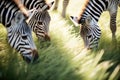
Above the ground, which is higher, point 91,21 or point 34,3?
point 34,3

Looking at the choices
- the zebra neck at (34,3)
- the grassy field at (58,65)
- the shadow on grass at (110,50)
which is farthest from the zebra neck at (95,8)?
the grassy field at (58,65)

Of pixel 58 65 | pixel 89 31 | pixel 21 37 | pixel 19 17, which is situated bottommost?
pixel 58 65

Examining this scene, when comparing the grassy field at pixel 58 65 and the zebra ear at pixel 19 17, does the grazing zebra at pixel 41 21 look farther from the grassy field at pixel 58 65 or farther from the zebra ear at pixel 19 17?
the zebra ear at pixel 19 17

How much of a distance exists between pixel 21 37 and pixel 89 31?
53.8 inches

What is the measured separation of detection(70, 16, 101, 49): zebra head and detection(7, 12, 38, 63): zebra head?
1.16 meters

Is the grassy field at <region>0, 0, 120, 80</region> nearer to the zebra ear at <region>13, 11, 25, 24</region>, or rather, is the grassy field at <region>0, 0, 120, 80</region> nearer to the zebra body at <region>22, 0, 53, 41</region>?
the zebra ear at <region>13, 11, 25, 24</region>

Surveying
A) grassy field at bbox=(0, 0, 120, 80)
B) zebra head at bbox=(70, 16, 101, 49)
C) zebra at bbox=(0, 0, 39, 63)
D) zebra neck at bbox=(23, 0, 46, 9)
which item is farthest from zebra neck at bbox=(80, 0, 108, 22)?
zebra at bbox=(0, 0, 39, 63)

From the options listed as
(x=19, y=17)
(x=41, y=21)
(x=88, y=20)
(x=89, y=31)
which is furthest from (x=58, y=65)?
(x=41, y=21)

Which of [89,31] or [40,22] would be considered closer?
[89,31]

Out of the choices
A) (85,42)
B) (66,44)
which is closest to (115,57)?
(85,42)

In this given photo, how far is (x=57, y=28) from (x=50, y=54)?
1601mm

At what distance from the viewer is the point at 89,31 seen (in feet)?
20.0

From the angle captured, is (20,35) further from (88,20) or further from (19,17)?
(88,20)

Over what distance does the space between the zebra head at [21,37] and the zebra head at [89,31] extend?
1.16m
